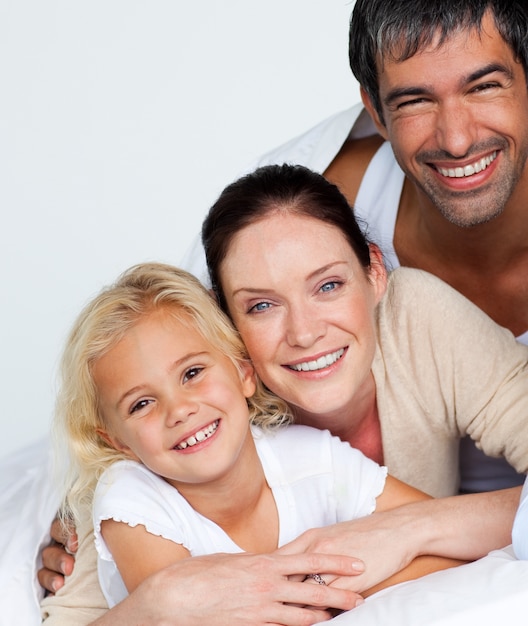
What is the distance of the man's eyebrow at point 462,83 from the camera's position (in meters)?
3.19

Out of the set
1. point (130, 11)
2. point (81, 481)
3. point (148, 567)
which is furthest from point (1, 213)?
point (148, 567)

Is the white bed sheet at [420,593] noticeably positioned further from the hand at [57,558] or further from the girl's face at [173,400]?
the girl's face at [173,400]

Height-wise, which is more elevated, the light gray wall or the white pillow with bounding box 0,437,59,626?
the light gray wall

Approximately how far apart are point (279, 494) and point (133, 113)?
9.12ft

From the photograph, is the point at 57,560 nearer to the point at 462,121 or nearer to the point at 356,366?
the point at 356,366

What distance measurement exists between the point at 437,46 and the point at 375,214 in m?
Answer: 0.65

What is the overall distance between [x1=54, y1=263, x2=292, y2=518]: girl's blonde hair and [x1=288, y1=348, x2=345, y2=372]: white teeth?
130mm

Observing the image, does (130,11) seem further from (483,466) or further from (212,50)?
(483,466)

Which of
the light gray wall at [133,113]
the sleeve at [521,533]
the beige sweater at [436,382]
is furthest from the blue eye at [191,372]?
the light gray wall at [133,113]

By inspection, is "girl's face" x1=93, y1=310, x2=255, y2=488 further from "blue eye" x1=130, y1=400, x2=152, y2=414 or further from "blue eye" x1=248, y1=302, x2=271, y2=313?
"blue eye" x1=248, y1=302, x2=271, y2=313

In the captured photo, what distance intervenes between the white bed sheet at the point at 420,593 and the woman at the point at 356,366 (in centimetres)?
25

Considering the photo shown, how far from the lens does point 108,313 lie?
9.87 ft

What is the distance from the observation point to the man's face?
126 inches

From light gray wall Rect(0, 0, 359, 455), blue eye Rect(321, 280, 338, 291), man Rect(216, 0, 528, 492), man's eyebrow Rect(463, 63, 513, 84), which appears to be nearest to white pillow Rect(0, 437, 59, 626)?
blue eye Rect(321, 280, 338, 291)
